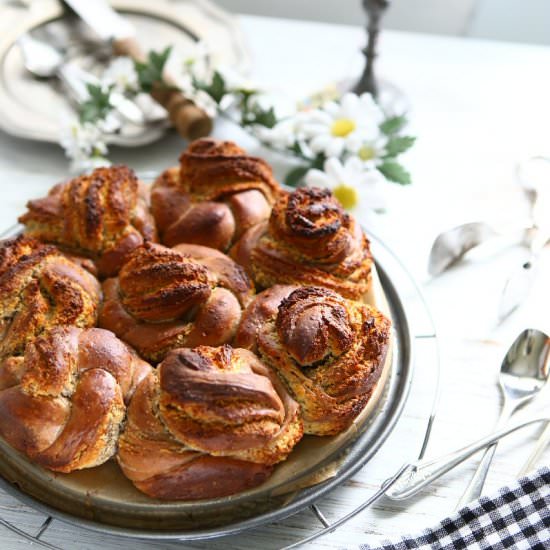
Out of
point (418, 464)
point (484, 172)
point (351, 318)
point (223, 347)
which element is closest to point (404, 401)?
point (418, 464)

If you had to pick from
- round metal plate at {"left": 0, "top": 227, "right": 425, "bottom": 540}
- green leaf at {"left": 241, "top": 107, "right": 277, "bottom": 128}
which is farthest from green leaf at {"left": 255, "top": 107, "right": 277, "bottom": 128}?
round metal plate at {"left": 0, "top": 227, "right": 425, "bottom": 540}

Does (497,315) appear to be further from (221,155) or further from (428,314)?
(221,155)

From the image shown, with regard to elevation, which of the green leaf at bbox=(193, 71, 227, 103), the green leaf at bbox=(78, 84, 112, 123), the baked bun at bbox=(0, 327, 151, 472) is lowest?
the baked bun at bbox=(0, 327, 151, 472)

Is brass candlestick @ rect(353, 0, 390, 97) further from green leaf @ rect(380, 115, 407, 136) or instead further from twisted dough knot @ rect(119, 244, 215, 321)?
twisted dough knot @ rect(119, 244, 215, 321)

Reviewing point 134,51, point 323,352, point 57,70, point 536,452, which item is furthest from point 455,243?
point 57,70

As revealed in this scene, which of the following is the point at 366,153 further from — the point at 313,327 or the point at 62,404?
the point at 62,404
